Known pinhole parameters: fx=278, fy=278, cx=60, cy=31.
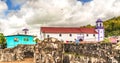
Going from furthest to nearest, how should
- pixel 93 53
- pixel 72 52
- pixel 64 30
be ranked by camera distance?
pixel 64 30 < pixel 72 52 < pixel 93 53

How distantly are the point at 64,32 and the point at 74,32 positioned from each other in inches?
117

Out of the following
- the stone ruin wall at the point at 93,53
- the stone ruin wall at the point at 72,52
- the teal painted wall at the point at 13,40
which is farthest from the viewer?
the teal painted wall at the point at 13,40

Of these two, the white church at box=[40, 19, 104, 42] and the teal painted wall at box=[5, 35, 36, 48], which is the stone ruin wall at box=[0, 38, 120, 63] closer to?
the teal painted wall at box=[5, 35, 36, 48]

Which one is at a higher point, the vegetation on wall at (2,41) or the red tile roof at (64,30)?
the red tile roof at (64,30)

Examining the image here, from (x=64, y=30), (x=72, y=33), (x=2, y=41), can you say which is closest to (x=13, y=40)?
(x=2, y=41)

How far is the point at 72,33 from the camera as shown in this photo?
79375 mm

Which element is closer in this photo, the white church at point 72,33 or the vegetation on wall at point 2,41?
the vegetation on wall at point 2,41

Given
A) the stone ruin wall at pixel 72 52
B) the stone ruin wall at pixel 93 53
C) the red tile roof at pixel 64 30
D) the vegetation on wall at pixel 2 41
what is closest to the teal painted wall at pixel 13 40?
the vegetation on wall at pixel 2 41

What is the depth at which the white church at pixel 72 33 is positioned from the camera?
77.4 meters

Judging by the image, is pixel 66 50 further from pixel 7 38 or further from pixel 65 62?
pixel 7 38

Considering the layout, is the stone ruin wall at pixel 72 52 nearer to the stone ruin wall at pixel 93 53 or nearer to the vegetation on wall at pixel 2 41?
the stone ruin wall at pixel 93 53

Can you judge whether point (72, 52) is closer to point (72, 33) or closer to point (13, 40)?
point (13, 40)


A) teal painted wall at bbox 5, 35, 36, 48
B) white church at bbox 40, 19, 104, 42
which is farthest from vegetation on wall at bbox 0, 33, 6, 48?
white church at bbox 40, 19, 104, 42

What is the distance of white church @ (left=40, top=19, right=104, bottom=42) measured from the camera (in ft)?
254
